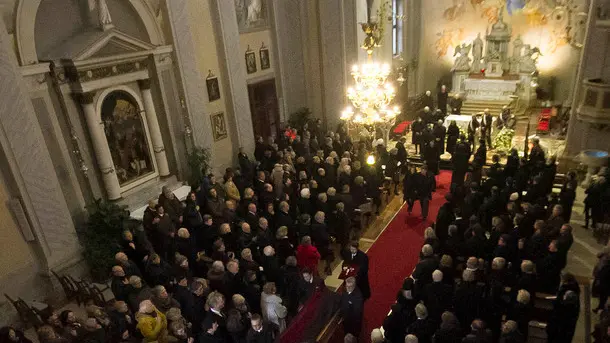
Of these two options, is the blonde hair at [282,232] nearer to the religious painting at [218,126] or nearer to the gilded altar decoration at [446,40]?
the religious painting at [218,126]

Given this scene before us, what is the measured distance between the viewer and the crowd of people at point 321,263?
5.62 m

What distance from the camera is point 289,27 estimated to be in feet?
48.3

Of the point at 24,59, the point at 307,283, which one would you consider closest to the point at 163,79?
the point at 24,59

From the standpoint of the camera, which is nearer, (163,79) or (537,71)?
(163,79)

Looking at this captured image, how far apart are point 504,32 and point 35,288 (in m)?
18.1

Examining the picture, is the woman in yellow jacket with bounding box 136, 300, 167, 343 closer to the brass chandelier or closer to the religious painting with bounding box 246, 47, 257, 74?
the brass chandelier

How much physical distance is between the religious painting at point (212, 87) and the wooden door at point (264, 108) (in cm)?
159

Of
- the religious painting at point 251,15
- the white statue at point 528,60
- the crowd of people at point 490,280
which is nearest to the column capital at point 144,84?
the religious painting at point 251,15

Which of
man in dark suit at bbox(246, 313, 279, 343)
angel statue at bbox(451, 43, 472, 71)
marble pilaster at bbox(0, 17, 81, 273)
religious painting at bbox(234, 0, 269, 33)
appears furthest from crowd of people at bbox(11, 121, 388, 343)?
angel statue at bbox(451, 43, 472, 71)

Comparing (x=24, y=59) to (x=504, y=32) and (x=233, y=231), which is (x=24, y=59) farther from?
(x=504, y=32)

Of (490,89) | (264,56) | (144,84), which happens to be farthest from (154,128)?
(490,89)

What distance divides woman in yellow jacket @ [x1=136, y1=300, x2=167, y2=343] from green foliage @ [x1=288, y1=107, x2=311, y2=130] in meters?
9.75

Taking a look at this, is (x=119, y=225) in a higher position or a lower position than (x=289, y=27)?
lower

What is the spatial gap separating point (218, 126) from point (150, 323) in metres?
7.31
